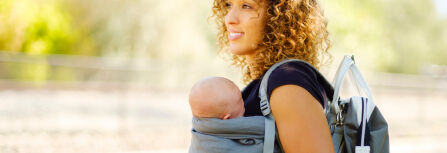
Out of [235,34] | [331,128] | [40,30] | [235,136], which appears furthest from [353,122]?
[40,30]

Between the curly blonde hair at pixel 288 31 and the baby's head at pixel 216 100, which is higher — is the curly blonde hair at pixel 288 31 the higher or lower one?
the higher one

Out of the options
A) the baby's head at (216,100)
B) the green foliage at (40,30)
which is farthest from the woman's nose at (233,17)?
the green foliage at (40,30)

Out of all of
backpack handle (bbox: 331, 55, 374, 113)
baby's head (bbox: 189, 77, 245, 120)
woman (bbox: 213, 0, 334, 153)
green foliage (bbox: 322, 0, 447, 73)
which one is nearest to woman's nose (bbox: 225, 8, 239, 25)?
woman (bbox: 213, 0, 334, 153)

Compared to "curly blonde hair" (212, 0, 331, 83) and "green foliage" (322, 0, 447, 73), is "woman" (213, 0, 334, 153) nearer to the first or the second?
"curly blonde hair" (212, 0, 331, 83)

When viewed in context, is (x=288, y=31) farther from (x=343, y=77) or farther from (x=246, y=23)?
(x=343, y=77)

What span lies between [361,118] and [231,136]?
46 cm

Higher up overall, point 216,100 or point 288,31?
point 288,31

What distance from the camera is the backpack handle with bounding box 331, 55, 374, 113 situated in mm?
1747

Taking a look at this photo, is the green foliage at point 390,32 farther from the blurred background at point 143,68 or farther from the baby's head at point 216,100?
the baby's head at point 216,100

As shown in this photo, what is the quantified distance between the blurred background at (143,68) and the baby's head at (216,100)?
0.81 m

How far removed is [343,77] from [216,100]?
0.45 m

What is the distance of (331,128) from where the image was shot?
176cm

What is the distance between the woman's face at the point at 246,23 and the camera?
1879 millimetres

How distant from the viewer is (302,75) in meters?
1.58
